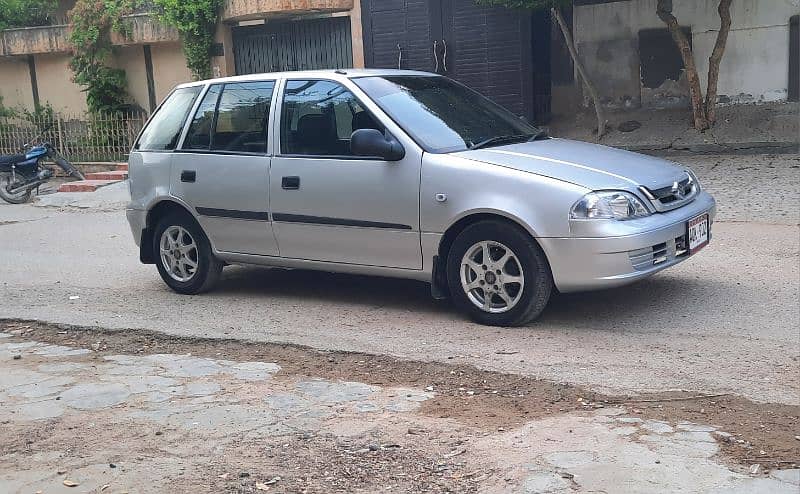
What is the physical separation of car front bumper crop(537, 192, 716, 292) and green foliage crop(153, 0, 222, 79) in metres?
13.6

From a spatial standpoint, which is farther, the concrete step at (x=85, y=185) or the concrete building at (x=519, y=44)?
the concrete step at (x=85, y=185)

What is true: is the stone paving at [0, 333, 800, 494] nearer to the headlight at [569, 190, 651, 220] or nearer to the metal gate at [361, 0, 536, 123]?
the headlight at [569, 190, 651, 220]

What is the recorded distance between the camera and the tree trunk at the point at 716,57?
42.5 ft

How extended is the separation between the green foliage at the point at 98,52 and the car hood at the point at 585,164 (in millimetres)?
14838

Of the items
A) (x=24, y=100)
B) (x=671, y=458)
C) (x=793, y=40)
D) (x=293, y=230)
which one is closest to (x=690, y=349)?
(x=671, y=458)

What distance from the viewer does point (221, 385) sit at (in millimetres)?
5223

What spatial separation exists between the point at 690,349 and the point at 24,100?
19925 millimetres

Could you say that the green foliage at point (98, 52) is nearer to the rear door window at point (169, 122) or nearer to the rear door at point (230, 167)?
the rear door window at point (169, 122)

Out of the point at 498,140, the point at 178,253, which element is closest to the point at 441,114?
the point at 498,140


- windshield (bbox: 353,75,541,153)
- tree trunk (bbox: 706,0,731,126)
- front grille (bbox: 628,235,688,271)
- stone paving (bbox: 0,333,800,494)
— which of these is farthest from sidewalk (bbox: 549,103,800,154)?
stone paving (bbox: 0,333,800,494)

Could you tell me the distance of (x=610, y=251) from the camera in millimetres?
5652

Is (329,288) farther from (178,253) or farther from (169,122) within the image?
(169,122)

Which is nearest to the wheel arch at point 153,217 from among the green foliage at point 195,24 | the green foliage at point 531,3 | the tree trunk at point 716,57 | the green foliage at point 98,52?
the green foliage at point 531,3

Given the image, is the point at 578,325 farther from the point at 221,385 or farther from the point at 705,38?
the point at 705,38
